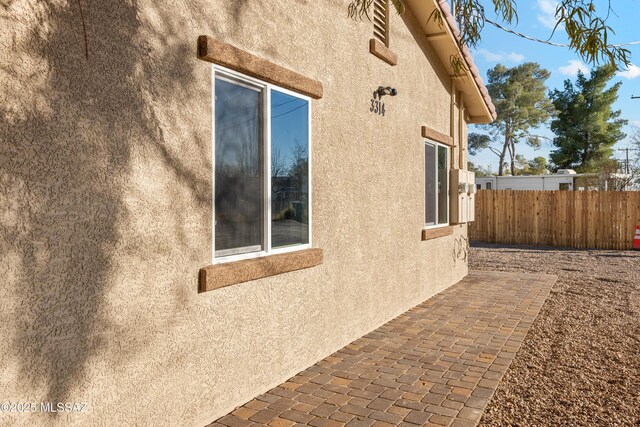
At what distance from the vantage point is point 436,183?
8.94 metres

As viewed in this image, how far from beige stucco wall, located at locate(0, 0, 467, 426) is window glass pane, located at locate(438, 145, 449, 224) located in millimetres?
4150

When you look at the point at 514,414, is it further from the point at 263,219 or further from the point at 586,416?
the point at 263,219

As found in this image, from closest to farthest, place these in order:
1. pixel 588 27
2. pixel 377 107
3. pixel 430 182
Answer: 1. pixel 588 27
2. pixel 377 107
3. pixel 430 182

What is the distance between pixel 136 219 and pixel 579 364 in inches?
181

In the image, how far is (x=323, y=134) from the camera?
16.9ft

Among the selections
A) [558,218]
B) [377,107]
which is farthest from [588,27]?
[558,218]

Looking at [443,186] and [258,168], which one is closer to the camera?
[258,168]

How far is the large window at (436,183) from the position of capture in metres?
8.57

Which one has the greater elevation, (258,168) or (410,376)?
(258,168)

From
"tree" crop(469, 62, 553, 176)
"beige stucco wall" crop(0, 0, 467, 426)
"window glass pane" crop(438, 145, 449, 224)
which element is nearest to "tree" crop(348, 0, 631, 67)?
"beige stucco wall" crop(0, 0, 467, 426)

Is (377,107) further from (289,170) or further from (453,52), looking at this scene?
(453,52)

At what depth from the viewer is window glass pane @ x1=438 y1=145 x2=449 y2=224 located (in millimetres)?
9117

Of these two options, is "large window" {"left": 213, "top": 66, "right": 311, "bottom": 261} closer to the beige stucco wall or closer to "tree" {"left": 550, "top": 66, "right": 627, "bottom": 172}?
the beige stucco wall

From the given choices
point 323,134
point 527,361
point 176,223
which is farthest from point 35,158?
point 527,361
